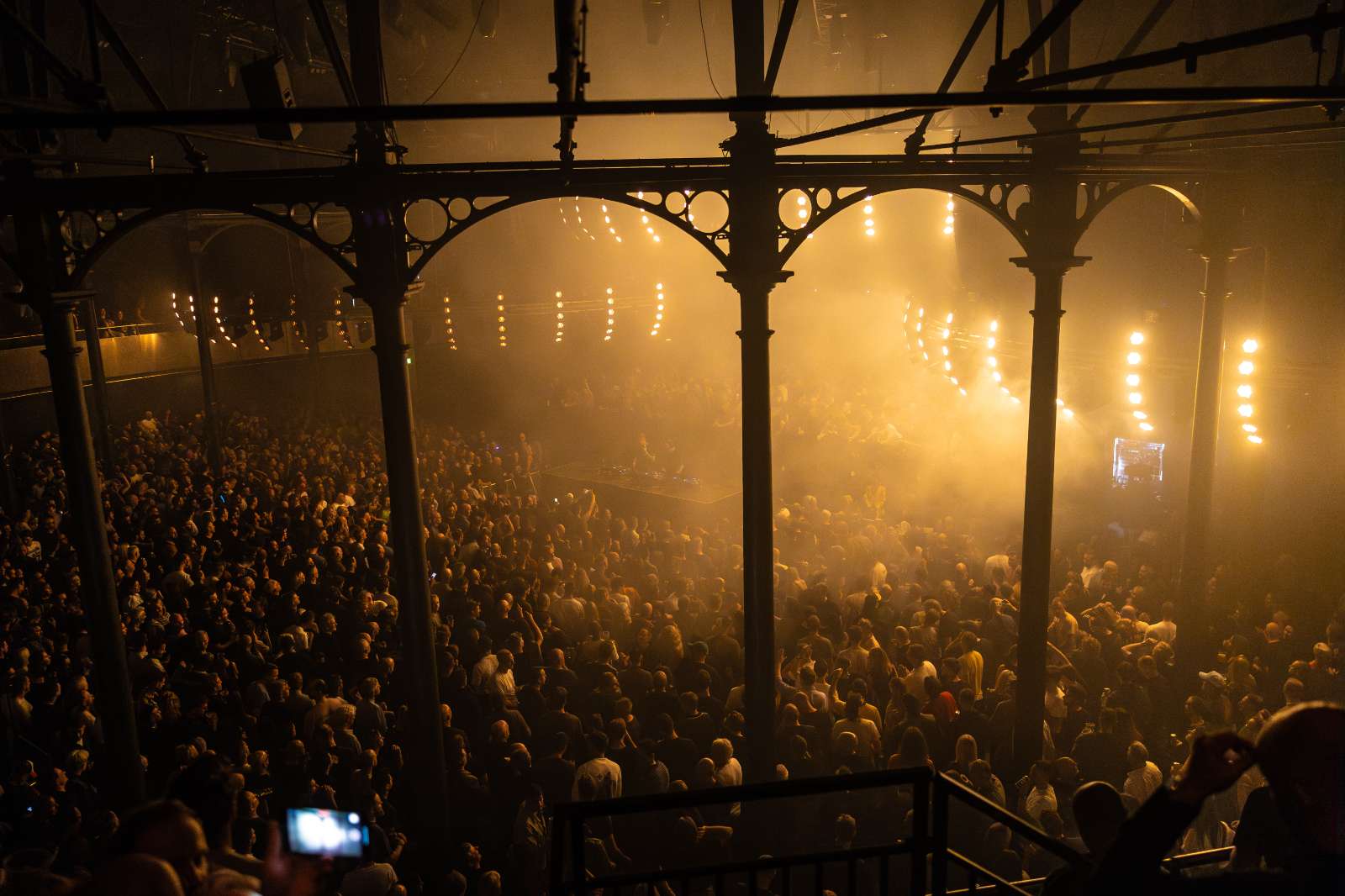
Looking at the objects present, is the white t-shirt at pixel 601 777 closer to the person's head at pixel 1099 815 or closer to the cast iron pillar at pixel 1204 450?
the person's head at pixel 1099 815

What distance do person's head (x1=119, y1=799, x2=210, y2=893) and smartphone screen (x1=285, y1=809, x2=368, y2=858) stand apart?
0.34m

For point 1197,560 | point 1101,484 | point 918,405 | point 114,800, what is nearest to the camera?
point 114,800

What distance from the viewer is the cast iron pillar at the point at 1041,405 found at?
743cm

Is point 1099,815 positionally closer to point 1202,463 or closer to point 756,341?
point 756,341

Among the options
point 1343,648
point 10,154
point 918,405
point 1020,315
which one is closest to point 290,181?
point 10,154

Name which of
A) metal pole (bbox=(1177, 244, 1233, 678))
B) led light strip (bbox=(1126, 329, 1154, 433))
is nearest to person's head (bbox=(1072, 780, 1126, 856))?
metal pole (bbox=(1177, 244, 1233, 678))

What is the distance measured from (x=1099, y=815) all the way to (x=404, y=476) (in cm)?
547

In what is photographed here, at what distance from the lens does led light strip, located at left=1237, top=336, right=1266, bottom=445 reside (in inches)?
457

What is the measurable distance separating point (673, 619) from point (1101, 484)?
10006 mm

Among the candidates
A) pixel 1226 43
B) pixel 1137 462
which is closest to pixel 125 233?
pixel 1226 43

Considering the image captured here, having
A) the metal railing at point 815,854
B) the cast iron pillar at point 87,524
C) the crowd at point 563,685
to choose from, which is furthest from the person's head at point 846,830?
the cast iron pillar at point 87,524

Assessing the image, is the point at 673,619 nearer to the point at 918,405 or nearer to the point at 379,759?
the point at 379,759

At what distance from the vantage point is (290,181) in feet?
20.9

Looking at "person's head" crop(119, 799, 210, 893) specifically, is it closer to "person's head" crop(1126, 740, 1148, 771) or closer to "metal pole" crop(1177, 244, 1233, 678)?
"person's head" crop(1126, 740, 1148, 771)
